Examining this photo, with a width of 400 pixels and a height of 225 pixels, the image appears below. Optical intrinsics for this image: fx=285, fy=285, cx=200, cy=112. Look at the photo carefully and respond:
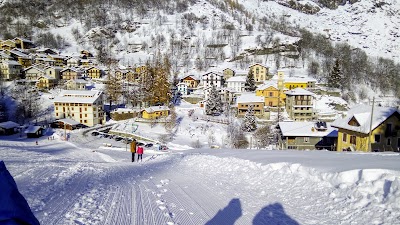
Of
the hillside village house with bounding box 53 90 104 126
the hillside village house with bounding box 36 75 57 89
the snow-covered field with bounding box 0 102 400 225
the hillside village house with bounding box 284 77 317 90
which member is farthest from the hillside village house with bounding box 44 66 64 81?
the snow-covered field with bounding box 0 102 400 225

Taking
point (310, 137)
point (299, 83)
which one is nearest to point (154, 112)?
point (310, 137)

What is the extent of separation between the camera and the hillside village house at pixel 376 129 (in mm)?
20788

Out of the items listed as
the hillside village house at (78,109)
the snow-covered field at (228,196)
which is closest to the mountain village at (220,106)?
the hillside village house at (78,109)

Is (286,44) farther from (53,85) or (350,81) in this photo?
(53,85)

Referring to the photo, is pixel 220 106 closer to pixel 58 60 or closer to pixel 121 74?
pixel 121 74

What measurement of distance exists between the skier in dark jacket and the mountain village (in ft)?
73.8

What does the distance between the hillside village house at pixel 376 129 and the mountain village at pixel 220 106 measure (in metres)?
0.06

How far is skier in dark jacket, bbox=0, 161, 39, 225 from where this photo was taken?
63.2 inches

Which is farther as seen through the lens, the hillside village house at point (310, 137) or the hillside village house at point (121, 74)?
the hillside village house at point (121, 74)

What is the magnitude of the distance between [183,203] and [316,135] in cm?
2617

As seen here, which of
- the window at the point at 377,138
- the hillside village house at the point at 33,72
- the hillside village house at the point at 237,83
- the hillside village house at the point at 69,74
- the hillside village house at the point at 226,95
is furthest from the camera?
the hillside village house at the point at 69,74

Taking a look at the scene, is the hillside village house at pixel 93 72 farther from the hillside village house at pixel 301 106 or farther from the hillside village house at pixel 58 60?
the hillside village house at pixel 301 106

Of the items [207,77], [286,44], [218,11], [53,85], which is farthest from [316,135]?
[218,11]

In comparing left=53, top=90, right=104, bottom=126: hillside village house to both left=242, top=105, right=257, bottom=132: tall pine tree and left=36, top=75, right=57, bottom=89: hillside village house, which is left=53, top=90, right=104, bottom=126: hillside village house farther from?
left=242, top=105, right=257, bottom=132: tall pine tree
